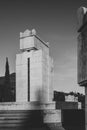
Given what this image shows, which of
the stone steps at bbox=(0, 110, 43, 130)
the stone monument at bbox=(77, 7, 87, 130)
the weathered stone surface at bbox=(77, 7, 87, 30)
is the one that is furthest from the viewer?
the stone steps at bbox=(0, 110, 43, 130)

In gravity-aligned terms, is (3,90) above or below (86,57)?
below

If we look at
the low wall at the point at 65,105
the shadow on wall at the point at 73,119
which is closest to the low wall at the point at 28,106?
the shadow on wall at the point at 73,119

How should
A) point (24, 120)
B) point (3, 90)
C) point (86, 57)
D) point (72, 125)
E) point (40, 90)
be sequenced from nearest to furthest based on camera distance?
1. point (86, 57)
2. point (24, 120)
3. point (72, 125)
4. point (40, 90)
5. point (3, 90)

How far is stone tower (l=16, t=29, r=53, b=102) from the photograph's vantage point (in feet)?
90.3

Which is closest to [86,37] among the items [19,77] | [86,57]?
[86,57]

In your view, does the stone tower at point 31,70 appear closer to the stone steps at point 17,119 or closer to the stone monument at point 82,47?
the stone steps at point 17,119

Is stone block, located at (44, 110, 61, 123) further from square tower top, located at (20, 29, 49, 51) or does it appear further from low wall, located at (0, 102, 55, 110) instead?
square tower top, located at (20, 29, 49, 51)

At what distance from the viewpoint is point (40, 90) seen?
1068 inches

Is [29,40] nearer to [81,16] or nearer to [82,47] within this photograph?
[81,16]

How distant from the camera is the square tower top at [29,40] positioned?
2765cm

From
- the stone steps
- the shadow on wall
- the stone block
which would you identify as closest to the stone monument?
the stone steps

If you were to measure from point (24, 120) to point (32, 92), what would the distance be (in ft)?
27.4

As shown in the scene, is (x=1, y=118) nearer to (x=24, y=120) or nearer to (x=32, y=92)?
(x=24, y=120)

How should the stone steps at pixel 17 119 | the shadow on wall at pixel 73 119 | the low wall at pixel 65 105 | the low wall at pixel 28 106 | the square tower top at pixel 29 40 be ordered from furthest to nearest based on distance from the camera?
the square tower top at pixel 29 40 < the low wall at pixel 65 105 < the low wall at pixel 28 106 < the shadow on wall at pixel 73 119 < the stone steps at pixel 17 119
